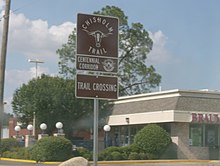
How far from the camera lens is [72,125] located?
51.5m

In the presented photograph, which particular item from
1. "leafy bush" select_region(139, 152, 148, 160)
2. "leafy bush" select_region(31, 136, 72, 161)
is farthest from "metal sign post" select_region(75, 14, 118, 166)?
"leafy bush" select_region(139, 152, 148, 160)

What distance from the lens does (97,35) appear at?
1003 centimetres

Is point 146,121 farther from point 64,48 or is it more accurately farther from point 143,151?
point 64,48

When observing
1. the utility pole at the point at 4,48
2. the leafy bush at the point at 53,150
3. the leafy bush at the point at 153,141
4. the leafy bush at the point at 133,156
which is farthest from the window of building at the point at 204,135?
the utility pole at the point at 4,48

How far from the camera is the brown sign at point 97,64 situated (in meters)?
10.0

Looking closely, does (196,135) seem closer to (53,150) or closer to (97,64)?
(53,150)

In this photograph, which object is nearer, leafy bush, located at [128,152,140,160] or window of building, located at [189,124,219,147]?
leafy bush, located at [128,152,140,160]

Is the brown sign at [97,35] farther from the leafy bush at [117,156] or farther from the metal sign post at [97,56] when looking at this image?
the leafy bush at [117,156]

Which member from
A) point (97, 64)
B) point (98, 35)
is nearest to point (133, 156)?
point (97, 64)

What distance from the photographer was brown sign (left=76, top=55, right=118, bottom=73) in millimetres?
10039

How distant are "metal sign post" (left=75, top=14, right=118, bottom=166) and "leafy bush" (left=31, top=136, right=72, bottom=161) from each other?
979 inches

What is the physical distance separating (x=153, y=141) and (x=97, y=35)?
3002cm

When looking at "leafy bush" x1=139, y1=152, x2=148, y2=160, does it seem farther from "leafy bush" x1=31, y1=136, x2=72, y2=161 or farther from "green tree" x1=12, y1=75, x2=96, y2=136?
"green tree" x1=12, y1=75, x2=96, y2=136

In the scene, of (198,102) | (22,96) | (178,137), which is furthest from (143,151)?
(22,96)
